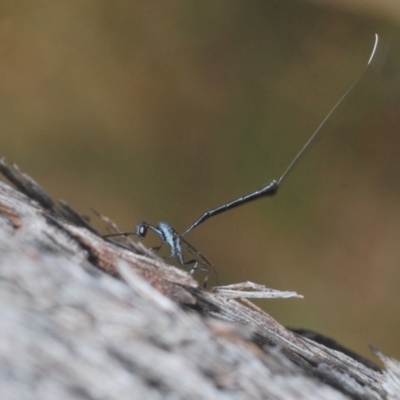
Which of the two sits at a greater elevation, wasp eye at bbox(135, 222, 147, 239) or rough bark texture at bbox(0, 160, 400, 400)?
wasp eye at bbox(135, 222, 147, 239)

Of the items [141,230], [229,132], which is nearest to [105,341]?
[141,230]

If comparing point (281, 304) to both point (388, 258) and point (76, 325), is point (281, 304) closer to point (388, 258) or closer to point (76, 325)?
point (388, 258)

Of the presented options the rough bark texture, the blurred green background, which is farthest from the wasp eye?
the rough bark texture

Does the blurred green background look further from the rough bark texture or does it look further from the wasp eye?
the rough bark texture

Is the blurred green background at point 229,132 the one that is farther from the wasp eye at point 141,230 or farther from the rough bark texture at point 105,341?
the rough bark texture at point 105,341

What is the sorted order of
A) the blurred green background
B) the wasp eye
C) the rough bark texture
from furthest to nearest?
the blurred green background → the wasp eye → the rough bark texture

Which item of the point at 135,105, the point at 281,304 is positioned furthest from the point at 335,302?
the point at 135,105
